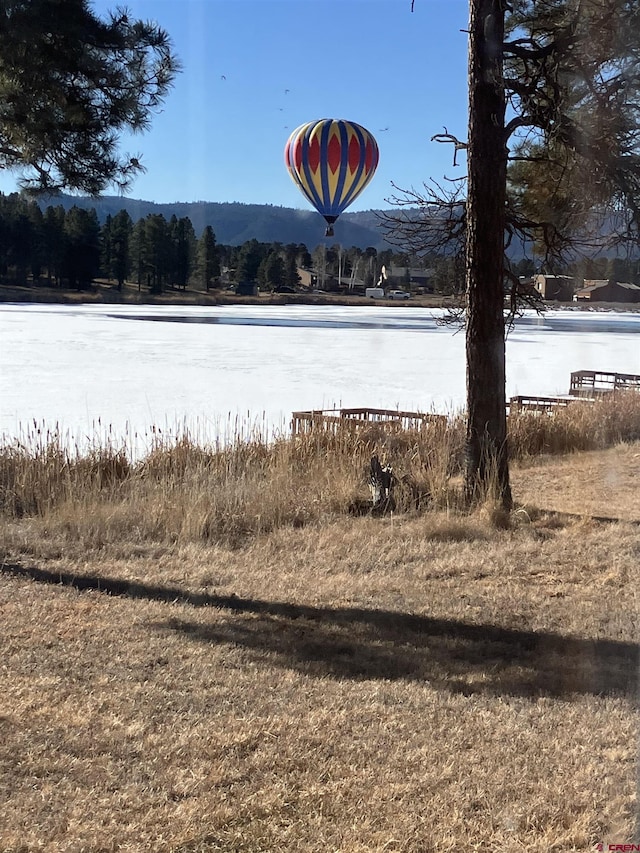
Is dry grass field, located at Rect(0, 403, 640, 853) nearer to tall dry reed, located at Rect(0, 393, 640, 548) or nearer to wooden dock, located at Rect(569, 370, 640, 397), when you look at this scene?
tall dry reed, located at Rect(0, 393, 640, 548)

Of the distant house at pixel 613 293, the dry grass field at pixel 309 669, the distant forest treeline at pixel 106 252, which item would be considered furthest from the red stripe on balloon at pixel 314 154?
the distant forest treeline at pixel 106 252

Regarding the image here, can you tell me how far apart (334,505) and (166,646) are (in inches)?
129

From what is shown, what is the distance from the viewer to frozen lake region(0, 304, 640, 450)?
13.9 m

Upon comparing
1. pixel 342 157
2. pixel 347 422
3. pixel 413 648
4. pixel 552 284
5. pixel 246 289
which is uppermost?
pixel 342 157

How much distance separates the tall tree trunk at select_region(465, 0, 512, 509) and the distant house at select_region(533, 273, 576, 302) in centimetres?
267

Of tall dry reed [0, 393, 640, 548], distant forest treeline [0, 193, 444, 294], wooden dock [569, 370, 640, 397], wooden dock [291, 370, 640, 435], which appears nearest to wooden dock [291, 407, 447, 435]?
wooden dock [291, 370, 640, 435]

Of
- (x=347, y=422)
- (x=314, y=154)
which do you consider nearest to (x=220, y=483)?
(x=347, y=422)

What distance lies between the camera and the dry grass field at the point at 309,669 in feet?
8.96

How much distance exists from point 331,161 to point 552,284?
60.7 feet

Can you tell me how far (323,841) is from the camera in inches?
103

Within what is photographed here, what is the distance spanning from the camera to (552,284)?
1072 cm

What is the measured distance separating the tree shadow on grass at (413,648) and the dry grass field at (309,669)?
0.02 metres

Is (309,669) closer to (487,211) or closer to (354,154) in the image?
(487,211)

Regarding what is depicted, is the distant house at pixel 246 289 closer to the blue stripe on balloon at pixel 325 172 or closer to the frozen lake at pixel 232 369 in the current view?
the frozen lake at pixel 232 369
